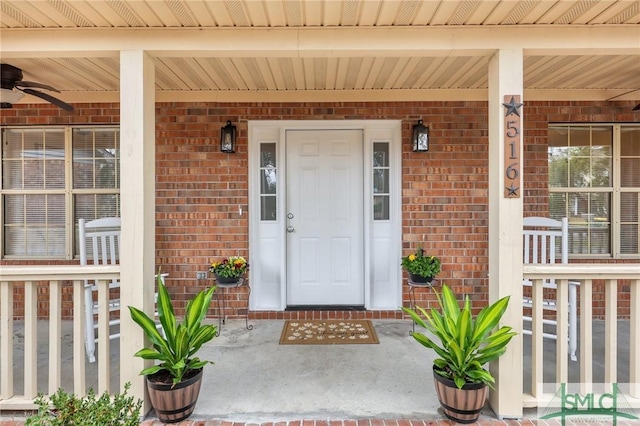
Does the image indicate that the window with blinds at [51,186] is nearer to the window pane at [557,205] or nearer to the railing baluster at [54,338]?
the railing baluster at [54,338]

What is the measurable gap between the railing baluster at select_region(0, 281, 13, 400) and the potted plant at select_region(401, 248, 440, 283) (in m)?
3.15

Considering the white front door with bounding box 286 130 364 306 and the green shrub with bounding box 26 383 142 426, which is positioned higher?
the white front door with bounding box 286 130 364 306

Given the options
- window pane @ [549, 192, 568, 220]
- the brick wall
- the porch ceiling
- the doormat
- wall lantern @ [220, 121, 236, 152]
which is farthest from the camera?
window pane @ [549, 192, 568, 220]

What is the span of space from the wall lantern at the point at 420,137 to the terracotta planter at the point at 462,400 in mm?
2332

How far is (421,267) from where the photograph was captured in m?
3.44

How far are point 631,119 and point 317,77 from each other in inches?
136

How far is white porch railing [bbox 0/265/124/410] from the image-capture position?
85.9 inches

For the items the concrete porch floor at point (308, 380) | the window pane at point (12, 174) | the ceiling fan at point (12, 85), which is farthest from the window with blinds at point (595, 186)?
the window pane at point (12, 174)

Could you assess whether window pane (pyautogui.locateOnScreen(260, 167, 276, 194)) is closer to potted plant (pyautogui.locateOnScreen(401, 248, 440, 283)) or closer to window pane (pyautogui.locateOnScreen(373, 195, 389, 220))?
window pane (pyautogui.locateOnScreen(373, 195, 389, 220))

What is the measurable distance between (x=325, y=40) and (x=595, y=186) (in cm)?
352

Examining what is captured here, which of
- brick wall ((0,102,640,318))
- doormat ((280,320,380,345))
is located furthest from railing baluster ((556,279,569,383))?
brick wall ((0,102,640,318))

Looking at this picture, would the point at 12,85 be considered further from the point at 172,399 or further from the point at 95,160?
the point at 172,399

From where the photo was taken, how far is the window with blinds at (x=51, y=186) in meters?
3.81

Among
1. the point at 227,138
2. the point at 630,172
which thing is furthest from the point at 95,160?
the point at 630,172
